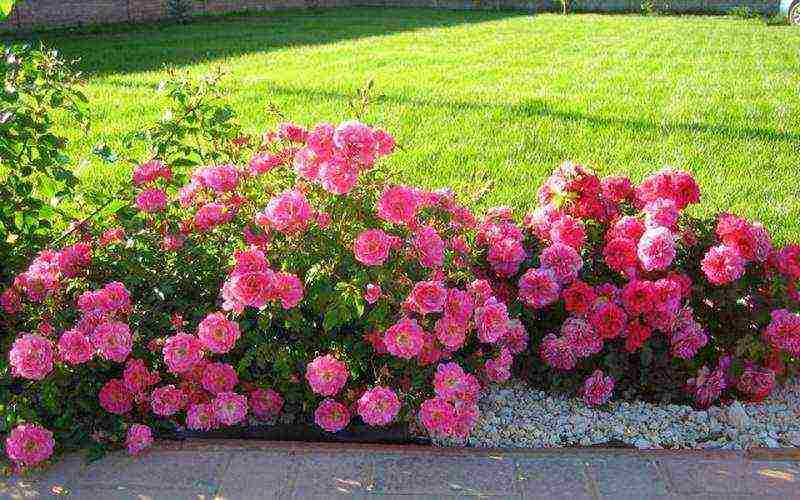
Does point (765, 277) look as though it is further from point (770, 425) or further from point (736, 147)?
point (736, 147)

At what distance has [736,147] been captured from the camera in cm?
616

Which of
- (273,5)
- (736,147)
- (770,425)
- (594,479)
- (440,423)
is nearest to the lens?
(594,479)

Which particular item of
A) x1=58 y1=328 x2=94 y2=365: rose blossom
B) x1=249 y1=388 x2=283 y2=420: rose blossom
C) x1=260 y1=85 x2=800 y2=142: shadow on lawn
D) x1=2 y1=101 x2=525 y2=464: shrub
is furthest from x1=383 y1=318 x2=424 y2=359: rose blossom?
x1=260 y1=85 x2=800 y2=142: shadow on lawn

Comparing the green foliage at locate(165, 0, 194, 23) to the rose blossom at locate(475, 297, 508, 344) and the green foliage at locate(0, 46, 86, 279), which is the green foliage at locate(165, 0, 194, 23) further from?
the rose blossom at locate(475, 297, 508, 344)

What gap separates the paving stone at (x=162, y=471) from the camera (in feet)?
8.23

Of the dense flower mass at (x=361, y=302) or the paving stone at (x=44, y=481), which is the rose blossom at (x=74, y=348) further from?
the paving stone at (x=44, y=481)

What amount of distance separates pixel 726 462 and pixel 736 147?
4.00 meters

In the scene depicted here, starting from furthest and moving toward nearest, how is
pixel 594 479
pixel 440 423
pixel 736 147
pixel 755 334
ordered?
1. pixel 736 147
2. pixel 755 334
3. pixel 440 423
4. pixel 594 479

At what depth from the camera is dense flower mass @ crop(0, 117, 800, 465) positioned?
8.95ft

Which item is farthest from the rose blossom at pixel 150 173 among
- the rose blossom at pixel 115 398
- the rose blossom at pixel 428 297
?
the rose blossom at pixel 428 297

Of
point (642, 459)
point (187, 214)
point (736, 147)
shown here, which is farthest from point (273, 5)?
point (642, 459)

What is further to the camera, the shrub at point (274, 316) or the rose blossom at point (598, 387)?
the rose blossom at point (598, 387)

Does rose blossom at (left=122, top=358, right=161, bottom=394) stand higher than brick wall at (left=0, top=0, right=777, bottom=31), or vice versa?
brick wall at (left=0, top=0, right=777, bottom=31)

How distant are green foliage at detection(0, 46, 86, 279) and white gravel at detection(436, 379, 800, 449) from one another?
1.58 meters
